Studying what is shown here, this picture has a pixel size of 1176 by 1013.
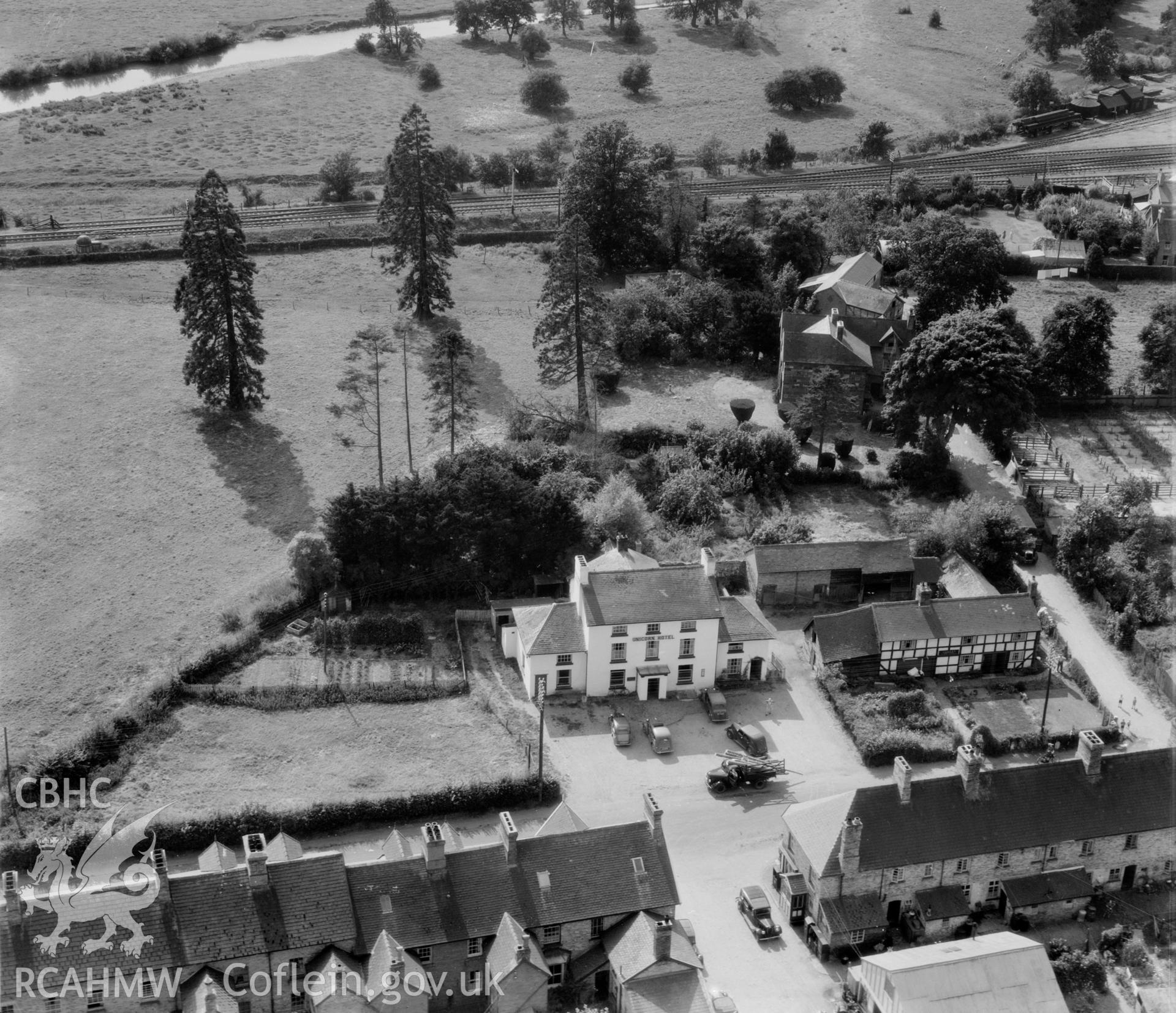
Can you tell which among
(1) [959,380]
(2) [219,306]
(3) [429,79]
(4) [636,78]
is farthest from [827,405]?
(3) [429,79]

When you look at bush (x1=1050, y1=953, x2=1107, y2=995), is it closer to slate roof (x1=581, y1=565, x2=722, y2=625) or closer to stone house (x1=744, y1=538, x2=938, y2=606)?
slate roof (x1=581, y1=565, x2=722, y2=625)

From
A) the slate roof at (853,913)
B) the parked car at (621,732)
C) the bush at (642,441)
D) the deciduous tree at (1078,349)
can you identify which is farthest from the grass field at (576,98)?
the slate roof at (853,913)

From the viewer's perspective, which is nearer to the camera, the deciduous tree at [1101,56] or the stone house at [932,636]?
the stone house at [932,636]

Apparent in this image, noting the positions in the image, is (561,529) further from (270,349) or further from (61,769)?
(270,349)

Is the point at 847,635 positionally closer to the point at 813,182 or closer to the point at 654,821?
the point at 654,821

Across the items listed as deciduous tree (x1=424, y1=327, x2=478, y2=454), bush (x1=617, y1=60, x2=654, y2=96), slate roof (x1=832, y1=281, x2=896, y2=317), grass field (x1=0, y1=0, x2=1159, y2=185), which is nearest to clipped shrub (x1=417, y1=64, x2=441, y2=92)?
grass field (x1=0, y1=0, x2=1159, y2=185)

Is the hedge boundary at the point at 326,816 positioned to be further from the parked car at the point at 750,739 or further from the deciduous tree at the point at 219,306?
the deciduous tree at the point at 219,306
